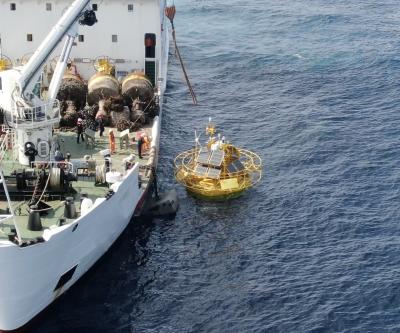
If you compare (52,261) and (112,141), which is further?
(112,141)

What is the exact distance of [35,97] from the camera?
4447cm

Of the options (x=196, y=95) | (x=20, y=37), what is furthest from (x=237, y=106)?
(x=20, y=37)

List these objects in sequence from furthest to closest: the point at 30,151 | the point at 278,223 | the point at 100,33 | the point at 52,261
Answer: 1. the point at 100,33
2. the point at 278,223
3. the point at 30,151
4. the point at 52,261

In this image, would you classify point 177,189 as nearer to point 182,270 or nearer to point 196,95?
point 182,270

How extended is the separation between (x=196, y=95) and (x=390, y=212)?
27.7m

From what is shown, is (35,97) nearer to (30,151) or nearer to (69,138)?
(30,151)

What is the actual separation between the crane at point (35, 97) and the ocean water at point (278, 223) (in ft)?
25.1

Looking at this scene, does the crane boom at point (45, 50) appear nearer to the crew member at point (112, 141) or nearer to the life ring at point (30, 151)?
the life ring at point (30, 151)

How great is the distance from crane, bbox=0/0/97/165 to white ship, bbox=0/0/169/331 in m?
0.06

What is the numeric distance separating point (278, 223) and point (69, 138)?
14.4 m

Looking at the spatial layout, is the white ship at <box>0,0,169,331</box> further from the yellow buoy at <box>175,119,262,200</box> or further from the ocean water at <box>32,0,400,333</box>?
the yellow buoy at <box>175,119,262,200</box>

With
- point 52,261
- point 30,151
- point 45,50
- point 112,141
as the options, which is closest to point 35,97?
point 45,50

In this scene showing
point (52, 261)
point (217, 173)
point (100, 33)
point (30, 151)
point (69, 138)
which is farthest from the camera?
point (100, 33)

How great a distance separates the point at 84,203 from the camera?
40281 millimetres
